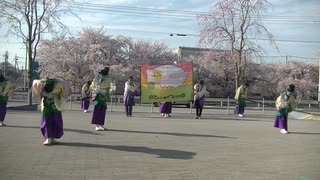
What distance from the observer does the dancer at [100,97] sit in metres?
12.8

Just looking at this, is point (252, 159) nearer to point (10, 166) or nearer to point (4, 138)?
point (10, 166)

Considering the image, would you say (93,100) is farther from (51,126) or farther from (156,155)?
(156,155)

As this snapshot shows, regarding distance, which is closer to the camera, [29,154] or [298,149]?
[29,154]

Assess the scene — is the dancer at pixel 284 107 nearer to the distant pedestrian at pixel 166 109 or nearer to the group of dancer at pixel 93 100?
the group of dancer at pixel 93 100

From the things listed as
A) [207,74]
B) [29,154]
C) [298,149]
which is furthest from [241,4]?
[29,154]

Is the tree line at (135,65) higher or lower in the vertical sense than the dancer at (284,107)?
higher

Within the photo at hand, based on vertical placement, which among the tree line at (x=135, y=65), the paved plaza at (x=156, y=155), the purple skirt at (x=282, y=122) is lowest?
the paved plaza at (x=156, y=155)

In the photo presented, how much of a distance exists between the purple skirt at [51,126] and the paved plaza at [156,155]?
0.95 feet

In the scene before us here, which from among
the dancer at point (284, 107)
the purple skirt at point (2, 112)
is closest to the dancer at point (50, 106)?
the purple skirt at point (2, 112)

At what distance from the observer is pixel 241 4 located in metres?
36.9

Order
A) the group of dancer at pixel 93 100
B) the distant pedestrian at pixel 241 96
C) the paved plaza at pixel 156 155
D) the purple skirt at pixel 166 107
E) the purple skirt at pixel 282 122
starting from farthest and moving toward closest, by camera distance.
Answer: the distant pedestrian at pixel 241 96 < the purple skirt at pixel 166 107 < the purple skirt at pixel 282 122 < the group of dancer at pixel 93 100 < the paved plaza at pixel 156 155

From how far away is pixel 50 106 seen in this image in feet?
33.4

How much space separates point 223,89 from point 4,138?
43.5m

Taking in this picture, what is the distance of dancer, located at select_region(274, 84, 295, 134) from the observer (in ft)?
45.9
